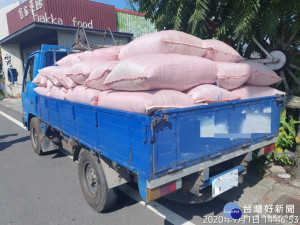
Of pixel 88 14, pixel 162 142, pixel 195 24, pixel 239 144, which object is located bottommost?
pixel 239 144

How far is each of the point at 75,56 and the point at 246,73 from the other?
111 inches

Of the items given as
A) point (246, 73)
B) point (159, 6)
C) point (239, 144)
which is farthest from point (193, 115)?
point (159, 6)

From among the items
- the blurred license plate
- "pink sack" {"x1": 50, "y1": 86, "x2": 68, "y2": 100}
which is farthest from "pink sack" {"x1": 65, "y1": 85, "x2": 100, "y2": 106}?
the blurred license plate

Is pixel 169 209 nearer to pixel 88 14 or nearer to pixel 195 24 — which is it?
pixel 195 24

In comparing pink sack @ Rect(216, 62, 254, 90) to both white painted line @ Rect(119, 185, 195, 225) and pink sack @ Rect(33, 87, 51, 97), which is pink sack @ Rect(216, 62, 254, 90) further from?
pink sack @ Rect(33, 87, 51, 97)

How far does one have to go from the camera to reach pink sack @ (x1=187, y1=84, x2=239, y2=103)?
2381mm

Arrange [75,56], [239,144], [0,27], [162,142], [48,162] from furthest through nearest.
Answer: [0,27] → [48,162] → [75,56] → [239,144] → [162,142]

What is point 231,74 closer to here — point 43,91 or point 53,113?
point 53,113

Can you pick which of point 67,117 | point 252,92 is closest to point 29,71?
point 67,117

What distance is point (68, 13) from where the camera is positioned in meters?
12.4

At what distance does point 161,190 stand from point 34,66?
4.09 meters

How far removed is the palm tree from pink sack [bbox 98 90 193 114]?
221cm

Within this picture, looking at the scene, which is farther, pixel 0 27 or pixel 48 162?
pixel 0 27

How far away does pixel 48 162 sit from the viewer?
4.66m
